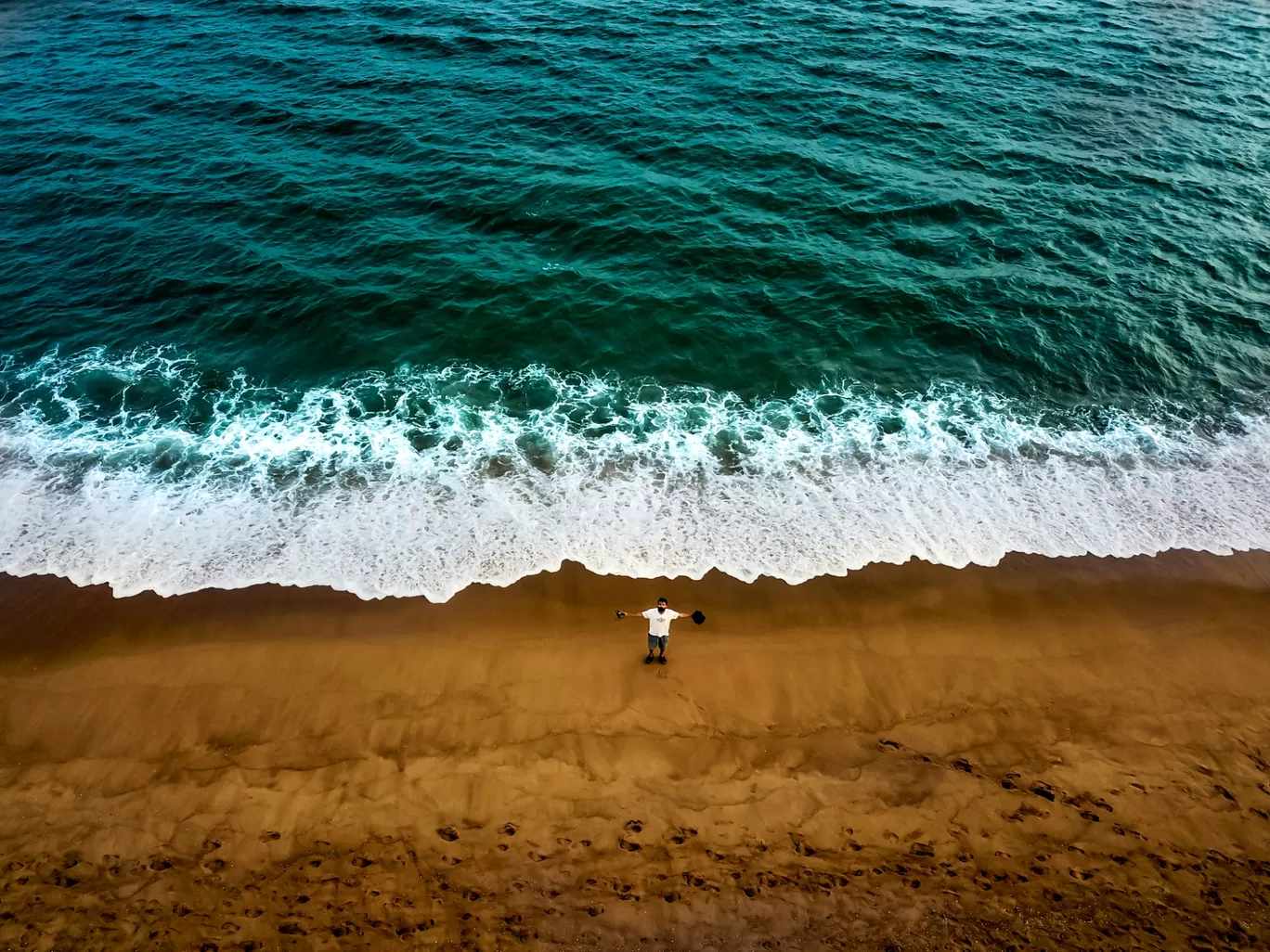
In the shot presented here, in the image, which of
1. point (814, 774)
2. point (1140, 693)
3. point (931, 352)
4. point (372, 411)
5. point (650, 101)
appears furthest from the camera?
point (650, 101)

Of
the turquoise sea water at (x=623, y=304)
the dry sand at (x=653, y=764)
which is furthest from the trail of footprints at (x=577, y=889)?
the turquoise sea water at (x=623, y=304)

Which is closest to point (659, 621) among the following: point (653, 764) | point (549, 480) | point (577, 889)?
point (653, 764)

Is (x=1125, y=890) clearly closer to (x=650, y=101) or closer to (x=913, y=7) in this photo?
(x=650, y=101)

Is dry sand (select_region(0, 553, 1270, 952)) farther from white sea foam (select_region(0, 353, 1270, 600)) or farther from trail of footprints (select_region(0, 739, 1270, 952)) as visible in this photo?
white sea foam (select_region(0, 353, 1270, 600))

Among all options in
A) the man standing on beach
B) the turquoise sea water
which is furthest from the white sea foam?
the man standing on beach

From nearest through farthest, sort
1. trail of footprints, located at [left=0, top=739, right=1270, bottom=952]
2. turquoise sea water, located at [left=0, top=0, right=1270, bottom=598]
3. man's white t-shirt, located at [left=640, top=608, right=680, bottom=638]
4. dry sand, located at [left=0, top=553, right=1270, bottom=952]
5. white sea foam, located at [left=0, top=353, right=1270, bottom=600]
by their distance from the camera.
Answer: trail of footprints, located at [left=0, top=739, right=1270, bottom=952] < dry sand, located at [left=0, top=553, right=1270, bottom=952] < man's white t-shirt, located at [left=640, top=608, right=680, bottom=638] < white sea foam, located at [left=0, top=353, right=1270, bottom=600] < turquoise sea water, located at [left=0, top=0, right=1270, bottom=598]

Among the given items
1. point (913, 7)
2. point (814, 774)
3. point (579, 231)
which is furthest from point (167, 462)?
point (913, 7)
